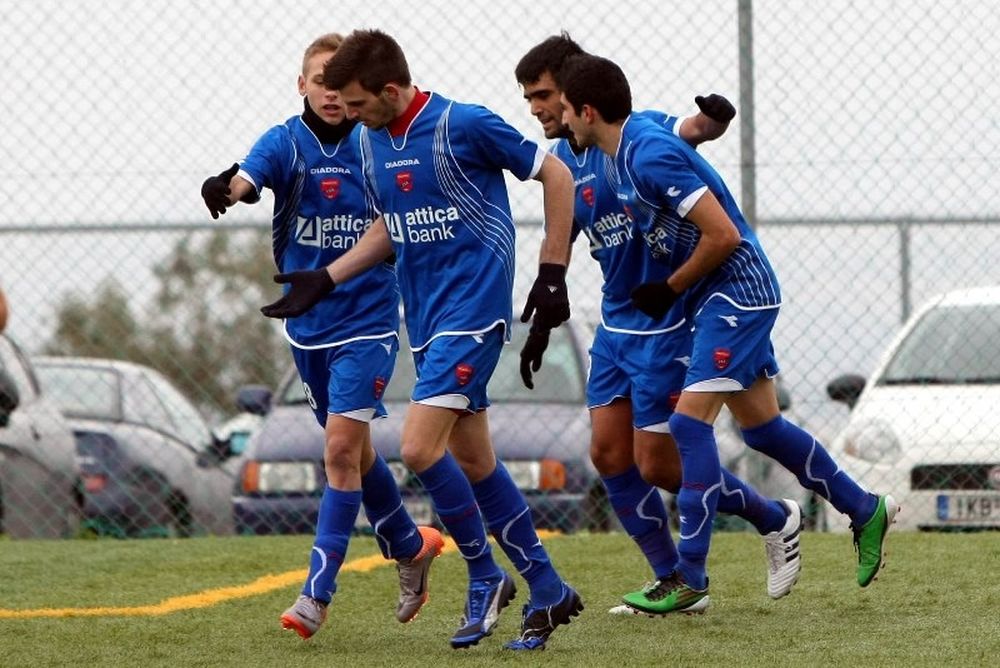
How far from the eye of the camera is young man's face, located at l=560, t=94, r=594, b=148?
625cm

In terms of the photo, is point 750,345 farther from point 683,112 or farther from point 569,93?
point 683,112

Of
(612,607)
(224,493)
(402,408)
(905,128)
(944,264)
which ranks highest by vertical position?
(905,128)

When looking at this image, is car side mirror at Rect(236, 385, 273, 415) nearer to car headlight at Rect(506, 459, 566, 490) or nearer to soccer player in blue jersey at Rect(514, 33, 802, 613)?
car headlight at Rect(506, 459, 566, 490)

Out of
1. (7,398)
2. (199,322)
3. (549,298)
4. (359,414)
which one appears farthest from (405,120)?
(199,322)

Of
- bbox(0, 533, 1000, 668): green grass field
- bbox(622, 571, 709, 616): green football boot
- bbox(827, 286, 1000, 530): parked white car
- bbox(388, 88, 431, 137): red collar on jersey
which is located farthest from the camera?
bbox(827, 286, 1000, 530): parked white car

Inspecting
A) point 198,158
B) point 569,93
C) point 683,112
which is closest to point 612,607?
point 569,93

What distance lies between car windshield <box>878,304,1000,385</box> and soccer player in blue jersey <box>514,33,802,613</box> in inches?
123

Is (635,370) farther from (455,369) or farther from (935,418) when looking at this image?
(935,418)

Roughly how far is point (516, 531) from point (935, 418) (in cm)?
→ 395

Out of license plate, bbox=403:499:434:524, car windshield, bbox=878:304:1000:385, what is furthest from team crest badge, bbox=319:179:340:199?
car windshield, bbox=878:304:1000:385

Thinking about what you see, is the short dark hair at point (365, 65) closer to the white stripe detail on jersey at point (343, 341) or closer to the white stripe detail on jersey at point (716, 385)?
the white stripe detail on jersey at point (343, 341)

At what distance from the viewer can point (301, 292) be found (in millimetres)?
6168

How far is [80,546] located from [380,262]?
3751mm

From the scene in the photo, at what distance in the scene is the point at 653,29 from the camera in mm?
9508
